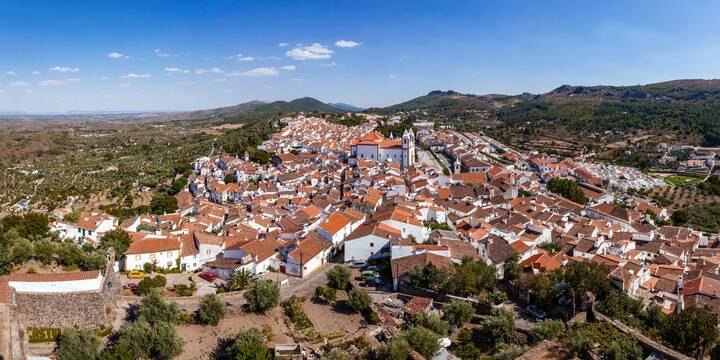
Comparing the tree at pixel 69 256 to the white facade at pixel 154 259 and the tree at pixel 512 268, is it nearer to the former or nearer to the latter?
the white facade at pixel 154 259

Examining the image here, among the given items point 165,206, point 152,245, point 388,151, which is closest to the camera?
point 152,245

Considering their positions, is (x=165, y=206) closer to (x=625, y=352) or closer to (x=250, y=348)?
(x=250, y=348)

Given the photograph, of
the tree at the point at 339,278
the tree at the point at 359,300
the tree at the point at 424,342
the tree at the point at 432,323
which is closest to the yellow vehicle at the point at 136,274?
the tree at the point at 339,278

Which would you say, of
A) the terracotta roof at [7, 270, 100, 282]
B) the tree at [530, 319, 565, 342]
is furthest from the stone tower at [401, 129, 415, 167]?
the terracotta roof at [7, 270, 100, 282]

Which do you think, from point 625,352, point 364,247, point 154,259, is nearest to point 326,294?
point 364,247

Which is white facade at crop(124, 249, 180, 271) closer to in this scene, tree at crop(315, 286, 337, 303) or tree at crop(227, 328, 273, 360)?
tree at crop(315, 286, 337, 303)

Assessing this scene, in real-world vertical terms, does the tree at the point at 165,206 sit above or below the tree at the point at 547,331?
above
